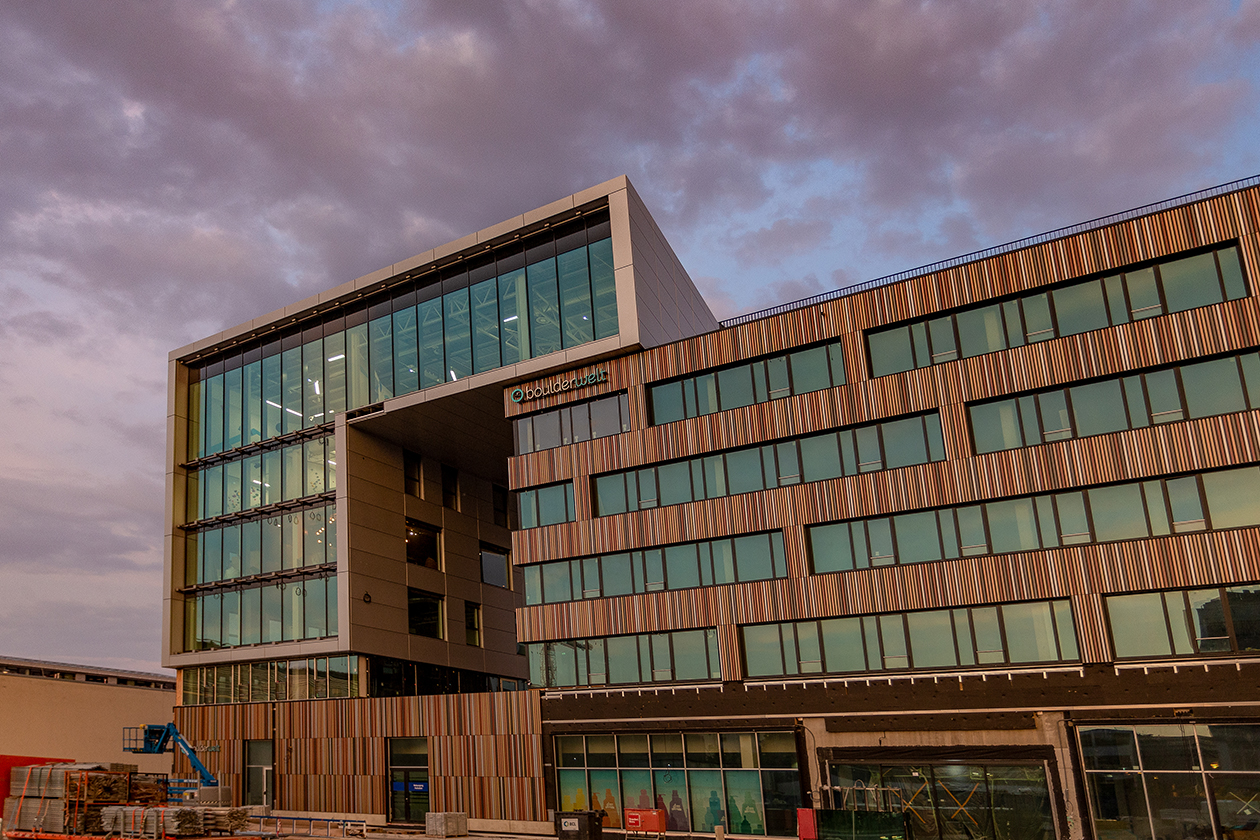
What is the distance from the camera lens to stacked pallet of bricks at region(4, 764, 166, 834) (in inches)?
1282

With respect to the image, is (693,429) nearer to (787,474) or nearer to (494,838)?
(787,474)

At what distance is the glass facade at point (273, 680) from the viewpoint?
48.1 m

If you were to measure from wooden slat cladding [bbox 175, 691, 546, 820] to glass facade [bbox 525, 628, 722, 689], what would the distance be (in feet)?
5.41

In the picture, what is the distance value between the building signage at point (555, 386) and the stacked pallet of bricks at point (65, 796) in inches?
842

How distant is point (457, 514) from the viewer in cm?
5797

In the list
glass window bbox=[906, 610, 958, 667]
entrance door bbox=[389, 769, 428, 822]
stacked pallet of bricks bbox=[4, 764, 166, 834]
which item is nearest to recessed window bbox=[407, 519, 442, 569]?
entrance door bbox=[389, 769, 428, 822]

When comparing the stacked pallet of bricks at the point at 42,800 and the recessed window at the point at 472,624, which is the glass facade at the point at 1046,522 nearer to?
the recessed window at the point at 472,624

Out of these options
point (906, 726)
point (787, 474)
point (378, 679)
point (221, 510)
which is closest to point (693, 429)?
point (787, 474)

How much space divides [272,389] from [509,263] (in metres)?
17.8

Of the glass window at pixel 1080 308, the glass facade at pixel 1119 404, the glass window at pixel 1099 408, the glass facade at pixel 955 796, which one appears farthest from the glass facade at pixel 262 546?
the glass window at pixel 1080 308

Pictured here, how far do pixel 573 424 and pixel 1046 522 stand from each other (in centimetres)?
1978

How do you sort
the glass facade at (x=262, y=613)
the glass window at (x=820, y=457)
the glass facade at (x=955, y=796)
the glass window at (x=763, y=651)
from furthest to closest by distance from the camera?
1. the glass facade at (x=262, y=613)
2. the glass window at (x=820, y=457)
3. the glass window at (x=763, y=651)
4. the glass facade at (x=955, y=796)

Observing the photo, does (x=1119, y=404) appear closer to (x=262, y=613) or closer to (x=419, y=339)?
(x=419, y=339)

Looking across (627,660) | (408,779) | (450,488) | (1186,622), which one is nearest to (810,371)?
(627,660)
